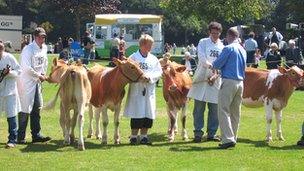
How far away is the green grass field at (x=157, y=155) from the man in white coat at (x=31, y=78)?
55 centimetres

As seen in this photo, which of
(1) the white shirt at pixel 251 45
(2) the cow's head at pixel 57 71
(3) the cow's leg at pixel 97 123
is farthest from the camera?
(1) the white shirt at pixel 251 45

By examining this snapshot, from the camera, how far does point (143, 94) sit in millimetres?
12258

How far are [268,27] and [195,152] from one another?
269 feet

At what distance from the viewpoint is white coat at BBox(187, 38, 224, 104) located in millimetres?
12594

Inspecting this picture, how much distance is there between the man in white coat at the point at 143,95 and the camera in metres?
12.2

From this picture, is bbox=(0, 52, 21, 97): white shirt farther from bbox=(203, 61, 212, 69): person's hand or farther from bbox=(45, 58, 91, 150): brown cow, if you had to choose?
bbox=(203, 61, 212, 69): person's hand

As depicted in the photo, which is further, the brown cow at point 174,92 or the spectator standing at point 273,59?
the spectator standing at point 273,59

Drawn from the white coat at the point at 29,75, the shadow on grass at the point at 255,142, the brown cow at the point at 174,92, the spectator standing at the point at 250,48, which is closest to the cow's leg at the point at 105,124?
the white coat at the point at 29,75

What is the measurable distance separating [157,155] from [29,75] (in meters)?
3.11

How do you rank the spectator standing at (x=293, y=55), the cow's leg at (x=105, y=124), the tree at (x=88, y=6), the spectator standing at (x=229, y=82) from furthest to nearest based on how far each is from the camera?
the tree at (x=88, y=6)
the spectator standing at (x=293, y=55)
the cow's leg at (x=105, y=124)
the spectator standing at (x=229, y=82)

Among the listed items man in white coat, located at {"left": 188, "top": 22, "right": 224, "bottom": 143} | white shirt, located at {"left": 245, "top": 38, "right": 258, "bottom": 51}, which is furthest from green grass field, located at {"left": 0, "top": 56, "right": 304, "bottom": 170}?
white shirt, located at {"left": 245, "top": 38, "right": 258, "bottom": 51}

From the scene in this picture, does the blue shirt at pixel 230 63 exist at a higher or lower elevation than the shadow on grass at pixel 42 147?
higher

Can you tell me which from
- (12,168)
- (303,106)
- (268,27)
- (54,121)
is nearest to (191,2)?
(303,106)

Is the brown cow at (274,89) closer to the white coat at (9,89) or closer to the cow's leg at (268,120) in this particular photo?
the cow's leg at (268,120)
